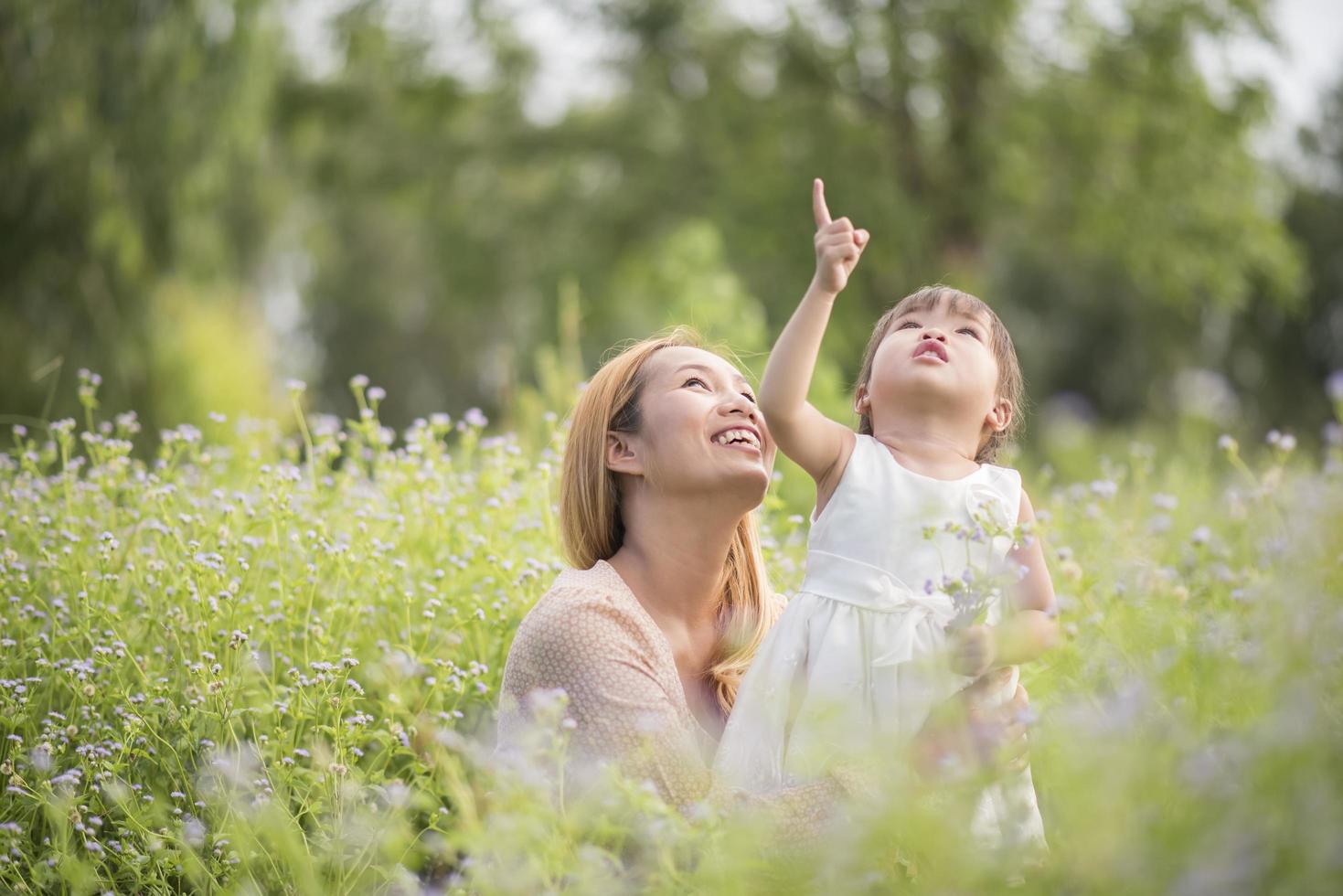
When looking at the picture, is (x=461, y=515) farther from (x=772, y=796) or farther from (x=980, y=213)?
(x=980, y=213)

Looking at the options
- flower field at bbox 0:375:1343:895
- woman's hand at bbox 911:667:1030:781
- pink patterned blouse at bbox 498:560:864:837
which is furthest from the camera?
pink patterned blouse at bbox 498:560:864:837

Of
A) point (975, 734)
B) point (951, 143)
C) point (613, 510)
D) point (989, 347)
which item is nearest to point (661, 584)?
point (613, 510)

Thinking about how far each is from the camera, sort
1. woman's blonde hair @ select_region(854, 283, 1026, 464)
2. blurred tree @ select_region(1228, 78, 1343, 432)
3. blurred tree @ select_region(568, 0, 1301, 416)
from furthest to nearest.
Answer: blurred tree @ select_region(1228, 78, 1343, 432), blurred tree @ select_region(568, 0, 1301, 416), woman's blonde hair @ select_region(854, 283, 1026, 464)

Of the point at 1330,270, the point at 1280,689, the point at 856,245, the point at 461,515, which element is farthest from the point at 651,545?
the point at 1330,270

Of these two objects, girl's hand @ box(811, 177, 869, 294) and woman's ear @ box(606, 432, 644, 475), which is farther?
woman's ear @ box(606, 432, 644, 475)

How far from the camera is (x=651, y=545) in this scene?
8.48 ft

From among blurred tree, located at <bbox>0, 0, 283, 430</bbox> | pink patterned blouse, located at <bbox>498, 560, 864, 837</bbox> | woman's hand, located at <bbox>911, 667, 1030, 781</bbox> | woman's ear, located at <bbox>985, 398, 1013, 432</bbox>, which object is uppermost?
blurred tree, located at <bbox>0, 0, 283, 430</bbox>

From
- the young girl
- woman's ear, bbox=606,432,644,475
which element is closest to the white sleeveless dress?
the young girl

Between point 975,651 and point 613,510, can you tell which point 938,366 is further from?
point 613,510

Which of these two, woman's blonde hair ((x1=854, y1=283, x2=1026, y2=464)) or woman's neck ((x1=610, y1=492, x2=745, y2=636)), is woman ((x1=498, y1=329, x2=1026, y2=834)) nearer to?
woman's neck ((x1=610, y1=492, x2=745, y2=636))

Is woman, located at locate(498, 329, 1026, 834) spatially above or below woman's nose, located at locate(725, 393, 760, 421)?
below

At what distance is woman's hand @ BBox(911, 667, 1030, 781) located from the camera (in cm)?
144

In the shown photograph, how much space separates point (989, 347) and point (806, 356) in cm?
50

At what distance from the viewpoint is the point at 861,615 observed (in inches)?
86.6
